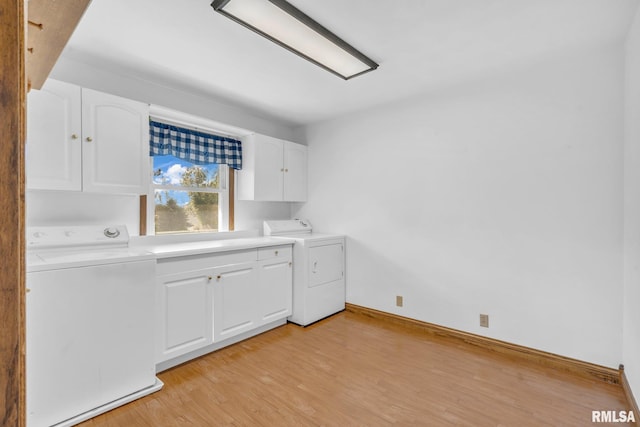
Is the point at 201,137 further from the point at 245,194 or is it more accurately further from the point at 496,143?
the point at 496,143

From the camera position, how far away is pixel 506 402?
1.96 meters

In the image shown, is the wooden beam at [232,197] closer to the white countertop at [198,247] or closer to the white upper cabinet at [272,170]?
the white upper cabinet at [272,170]

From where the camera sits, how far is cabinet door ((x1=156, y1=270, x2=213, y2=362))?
7.39 feet

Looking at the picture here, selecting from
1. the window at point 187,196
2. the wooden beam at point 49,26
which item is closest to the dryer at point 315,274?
the window at point 187,196

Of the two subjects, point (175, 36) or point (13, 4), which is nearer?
point (13, 4)

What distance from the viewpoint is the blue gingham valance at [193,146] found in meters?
2.83

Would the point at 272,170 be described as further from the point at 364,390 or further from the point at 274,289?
the point at 364,390

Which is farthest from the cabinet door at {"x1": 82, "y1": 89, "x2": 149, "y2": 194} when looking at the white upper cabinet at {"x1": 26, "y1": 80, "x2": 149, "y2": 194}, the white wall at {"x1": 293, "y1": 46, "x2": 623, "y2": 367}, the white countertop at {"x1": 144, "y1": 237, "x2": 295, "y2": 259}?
the white wall at {"x1": 293, "y1": 46, "x2": 623, "y2": 367}

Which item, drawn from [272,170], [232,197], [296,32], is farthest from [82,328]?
[272,170]

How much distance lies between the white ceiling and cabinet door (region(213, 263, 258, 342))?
1.66m

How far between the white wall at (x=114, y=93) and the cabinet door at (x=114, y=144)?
273 millimetres

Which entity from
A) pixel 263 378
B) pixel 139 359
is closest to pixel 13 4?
pixel 139 359

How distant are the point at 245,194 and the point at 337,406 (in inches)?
90.2

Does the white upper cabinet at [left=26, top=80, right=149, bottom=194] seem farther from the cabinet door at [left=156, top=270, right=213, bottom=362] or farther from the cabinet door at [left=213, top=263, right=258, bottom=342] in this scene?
the cabinet door at [left=213, top=263, right=258, bottom=342]
